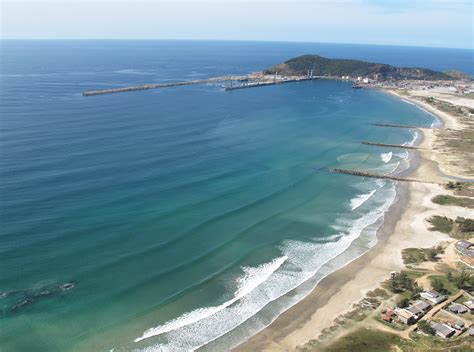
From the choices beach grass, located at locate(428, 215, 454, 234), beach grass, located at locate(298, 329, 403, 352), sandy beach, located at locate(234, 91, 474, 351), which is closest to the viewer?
beach grass, located at locate(298, 329, 403, 352)

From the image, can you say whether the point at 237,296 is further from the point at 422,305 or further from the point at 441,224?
the point at 441,224

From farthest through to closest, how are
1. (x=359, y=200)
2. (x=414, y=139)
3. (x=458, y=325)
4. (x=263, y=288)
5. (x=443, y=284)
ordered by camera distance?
1. (x=414, y=139)
2. (x=359, y=200)
3. (x=263, y=288)
4. (x=443, y=284)
5. (x=458, y=325)

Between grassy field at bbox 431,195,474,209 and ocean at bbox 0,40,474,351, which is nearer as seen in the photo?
ocean at bbox 0,40,474,351

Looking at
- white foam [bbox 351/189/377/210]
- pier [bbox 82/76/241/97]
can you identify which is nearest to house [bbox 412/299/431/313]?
white foam [bbox 351/189/377/210]

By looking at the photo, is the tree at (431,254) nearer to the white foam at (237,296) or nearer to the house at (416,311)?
the house at (416,311)

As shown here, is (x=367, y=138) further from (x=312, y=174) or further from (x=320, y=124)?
(x=312, y=174)

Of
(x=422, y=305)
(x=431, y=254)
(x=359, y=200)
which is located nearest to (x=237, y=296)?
(x=422, y=305)

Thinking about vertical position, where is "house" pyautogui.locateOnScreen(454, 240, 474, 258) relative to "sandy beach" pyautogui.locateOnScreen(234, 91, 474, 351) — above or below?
above

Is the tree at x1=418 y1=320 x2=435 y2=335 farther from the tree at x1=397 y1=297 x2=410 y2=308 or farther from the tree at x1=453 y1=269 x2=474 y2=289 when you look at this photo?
the tree at x1=453 y1=269 x2=474 y2=289
